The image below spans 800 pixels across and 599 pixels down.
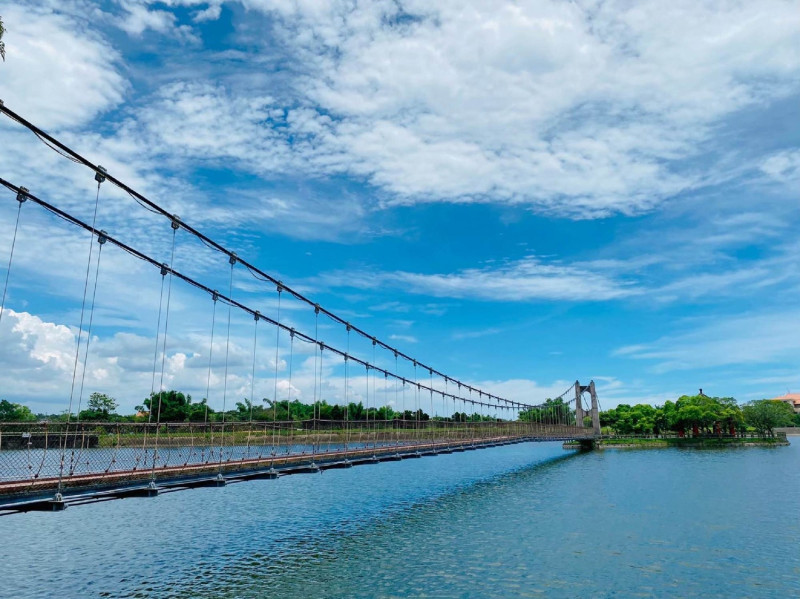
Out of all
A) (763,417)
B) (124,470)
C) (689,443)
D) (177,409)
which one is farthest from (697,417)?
(124,470)

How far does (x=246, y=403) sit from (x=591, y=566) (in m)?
91.4

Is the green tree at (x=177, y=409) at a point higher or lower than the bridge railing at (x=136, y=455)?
higher

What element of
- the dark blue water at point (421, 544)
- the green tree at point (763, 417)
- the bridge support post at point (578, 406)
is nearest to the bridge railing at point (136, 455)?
the dark blue water at point (421, 544)

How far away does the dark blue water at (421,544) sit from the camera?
1636 cm

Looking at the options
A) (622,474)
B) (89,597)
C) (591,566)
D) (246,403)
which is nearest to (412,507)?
(591,566)

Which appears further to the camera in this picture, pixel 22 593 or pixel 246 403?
pixel 246 403

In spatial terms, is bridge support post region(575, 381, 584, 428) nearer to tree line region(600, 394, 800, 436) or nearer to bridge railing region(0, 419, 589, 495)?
tree line region(600, 394, 800, 436)

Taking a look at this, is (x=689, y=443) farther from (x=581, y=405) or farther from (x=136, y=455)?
(x=136, y=455)

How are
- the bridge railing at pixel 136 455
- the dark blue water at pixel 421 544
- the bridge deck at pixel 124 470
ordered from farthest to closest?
the dark blue water at pixel 421 544
the bridge railing at pixel 136 455
the bridge deck at pixel 124 470

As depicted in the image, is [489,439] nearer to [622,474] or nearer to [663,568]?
[622,474]

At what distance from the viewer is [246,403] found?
103000mm

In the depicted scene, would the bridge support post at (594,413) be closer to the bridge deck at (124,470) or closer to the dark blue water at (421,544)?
the dark blue water at (421,544)

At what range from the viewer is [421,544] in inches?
855

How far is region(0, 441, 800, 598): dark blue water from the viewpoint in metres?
16.4
